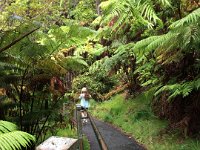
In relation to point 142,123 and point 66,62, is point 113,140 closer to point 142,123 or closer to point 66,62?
point 142,123

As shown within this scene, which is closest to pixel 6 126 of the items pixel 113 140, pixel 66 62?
pixel 66 62

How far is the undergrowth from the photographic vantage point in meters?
8.40

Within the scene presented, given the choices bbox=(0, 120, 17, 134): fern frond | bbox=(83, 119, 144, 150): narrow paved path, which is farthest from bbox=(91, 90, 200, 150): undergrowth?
bbox=(0, 120, 17, 134): fern frond

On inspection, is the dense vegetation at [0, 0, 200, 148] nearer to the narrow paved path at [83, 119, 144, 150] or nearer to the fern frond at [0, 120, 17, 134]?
the narrow paved path at [83, 119, 144, 150]

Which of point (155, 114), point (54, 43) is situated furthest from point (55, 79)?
point (155, 114)

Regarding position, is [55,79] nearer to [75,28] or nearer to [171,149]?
[75,28]

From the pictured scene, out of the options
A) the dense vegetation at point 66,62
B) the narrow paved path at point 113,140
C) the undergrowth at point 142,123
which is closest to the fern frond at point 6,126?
the dense vegetation at point 66,62

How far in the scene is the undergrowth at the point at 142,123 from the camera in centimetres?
840

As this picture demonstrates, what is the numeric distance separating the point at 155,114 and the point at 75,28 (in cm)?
541

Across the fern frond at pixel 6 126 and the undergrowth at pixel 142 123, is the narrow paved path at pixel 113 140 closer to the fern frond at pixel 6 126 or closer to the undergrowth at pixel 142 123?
the undergrowth at pixel 142 123

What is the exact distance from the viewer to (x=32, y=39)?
7.02 metres

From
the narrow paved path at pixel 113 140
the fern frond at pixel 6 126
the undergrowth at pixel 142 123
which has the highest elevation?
the fern frond at pixel 6 126

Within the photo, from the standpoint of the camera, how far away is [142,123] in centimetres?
1098

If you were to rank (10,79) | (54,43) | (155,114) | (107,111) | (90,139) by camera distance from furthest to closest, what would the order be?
(107,111) < (155,114) < (90,139) < (54,43) < (10,79)
